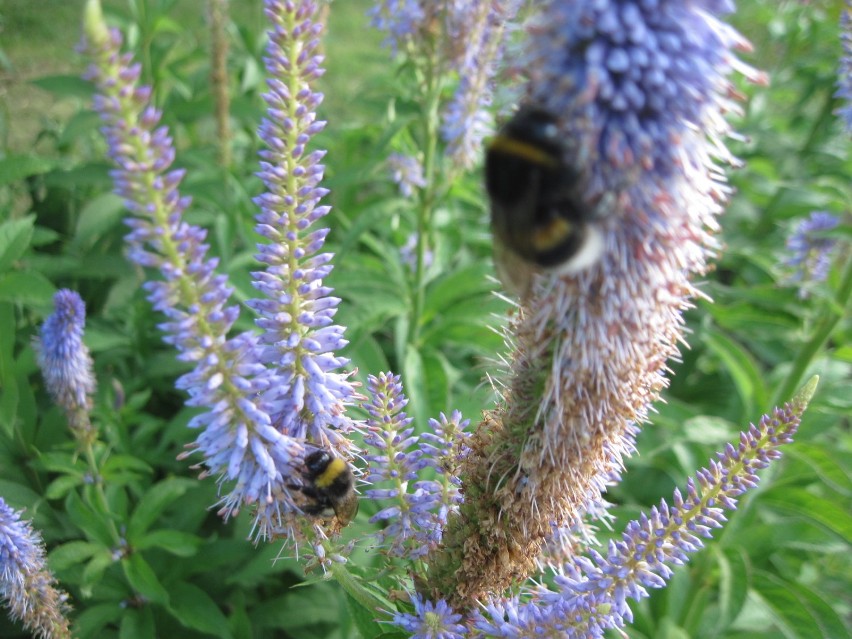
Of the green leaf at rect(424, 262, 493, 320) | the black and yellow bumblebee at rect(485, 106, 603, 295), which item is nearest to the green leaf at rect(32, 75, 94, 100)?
the green leaf at rect(424, 262, 493, 320)

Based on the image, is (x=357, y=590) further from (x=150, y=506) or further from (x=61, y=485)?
(x=61, y=485)

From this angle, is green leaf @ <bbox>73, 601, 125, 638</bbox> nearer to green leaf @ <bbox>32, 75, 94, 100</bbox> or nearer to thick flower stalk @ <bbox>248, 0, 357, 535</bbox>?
thick flower stalk @ <bbox>248, 0, 357, 535</bbox>

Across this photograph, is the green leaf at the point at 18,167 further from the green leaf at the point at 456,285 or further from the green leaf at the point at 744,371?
the green leaf at the point at 744,371

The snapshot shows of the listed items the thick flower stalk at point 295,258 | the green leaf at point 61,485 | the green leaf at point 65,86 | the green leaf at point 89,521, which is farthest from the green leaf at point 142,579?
the green leaf at point 65,86

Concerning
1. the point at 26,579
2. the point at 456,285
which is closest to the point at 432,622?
the point at 26,579

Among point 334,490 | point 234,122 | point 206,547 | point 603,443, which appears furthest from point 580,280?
point 234,122
